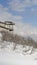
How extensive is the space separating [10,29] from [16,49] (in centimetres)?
349

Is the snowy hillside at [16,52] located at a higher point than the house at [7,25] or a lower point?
lower

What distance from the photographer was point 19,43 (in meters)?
9.77

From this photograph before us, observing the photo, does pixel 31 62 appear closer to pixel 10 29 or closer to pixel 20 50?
pixel 20 50

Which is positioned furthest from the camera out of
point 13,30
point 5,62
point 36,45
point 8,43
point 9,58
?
point 13,30

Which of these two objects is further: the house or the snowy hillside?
the house

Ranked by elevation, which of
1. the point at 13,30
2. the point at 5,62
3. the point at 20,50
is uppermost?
the point at 13,30

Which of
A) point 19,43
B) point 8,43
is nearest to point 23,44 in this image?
point 19,43

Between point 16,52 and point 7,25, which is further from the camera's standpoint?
point 7,25

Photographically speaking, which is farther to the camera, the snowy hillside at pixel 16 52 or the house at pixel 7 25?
the house at pixel 7 25

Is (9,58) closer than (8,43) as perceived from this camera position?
Yes

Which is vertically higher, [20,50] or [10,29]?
[10,29]

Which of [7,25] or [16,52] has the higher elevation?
[7,25]

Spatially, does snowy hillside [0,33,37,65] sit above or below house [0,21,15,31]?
below

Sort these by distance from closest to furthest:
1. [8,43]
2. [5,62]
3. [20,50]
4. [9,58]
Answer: [5,62] → [9,58] → [20,50] → [8,43]
